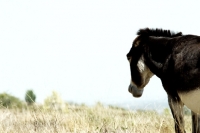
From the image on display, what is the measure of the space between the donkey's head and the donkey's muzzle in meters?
0.02

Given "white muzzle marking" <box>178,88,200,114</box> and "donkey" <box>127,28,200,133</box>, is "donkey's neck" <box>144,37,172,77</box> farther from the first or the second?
"white muzzle marking" <box>178,88,200,114</box>

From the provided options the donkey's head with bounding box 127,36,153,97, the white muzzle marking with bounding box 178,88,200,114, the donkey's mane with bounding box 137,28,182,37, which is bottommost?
the white muzzle marking with bounding box 178,88,200,114

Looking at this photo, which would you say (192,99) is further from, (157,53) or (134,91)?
(134,91)

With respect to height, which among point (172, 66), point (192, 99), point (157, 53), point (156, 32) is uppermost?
point (156, 32)

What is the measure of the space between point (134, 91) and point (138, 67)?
0.59m

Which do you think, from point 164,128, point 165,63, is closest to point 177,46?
point 165,63

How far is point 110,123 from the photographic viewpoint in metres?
9.37

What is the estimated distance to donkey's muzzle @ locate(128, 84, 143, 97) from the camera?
8586 millimetres

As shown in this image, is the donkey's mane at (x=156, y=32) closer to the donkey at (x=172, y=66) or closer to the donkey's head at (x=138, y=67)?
the donkey at (x=172, y=66)

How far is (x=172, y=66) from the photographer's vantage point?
7.29 metres

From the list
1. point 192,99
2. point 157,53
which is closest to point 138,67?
point 157,53

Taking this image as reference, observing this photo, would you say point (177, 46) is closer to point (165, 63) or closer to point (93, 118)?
point (165, 63)

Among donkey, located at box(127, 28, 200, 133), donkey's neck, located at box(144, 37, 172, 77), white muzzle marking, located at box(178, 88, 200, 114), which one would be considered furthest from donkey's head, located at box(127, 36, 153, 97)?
white muzzle marking, located at box(178, 88, 200, 114)

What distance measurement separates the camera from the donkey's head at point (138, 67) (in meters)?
8.28
